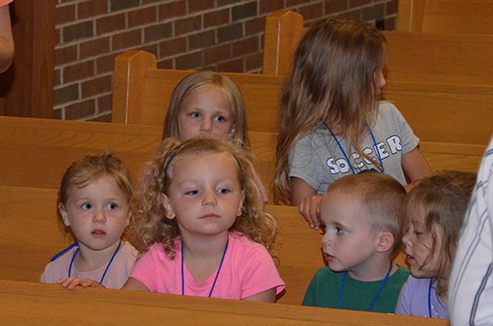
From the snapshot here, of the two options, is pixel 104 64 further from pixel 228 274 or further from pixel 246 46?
pixel 228 274

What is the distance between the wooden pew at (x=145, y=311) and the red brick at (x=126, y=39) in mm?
3100

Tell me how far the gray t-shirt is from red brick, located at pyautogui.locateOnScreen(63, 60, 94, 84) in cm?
199

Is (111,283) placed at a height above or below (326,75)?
below

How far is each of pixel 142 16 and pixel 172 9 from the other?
0.85ft

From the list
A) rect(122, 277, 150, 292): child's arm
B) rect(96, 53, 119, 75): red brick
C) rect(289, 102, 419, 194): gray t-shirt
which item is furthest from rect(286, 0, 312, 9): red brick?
rect(122, 277, 150, 292): child's arm

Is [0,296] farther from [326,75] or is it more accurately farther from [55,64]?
[55,64]

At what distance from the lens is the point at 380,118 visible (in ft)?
8.54

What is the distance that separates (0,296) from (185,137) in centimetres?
129

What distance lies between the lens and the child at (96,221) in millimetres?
2143

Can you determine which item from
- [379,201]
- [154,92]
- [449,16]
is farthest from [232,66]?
[379,201]

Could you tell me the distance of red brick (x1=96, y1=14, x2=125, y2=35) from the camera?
13.9ft

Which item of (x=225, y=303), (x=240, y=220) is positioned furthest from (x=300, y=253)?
(x=225, y=303)

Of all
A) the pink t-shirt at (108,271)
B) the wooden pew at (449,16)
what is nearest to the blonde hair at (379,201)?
the pink t-shirt at (108,271)

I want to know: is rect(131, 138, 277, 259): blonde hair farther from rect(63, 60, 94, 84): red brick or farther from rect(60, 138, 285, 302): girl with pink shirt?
rect(63, 60, 94, 84): red brick
